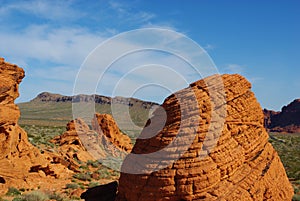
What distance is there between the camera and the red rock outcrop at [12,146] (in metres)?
15.9

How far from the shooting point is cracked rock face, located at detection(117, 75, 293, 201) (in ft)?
31.1

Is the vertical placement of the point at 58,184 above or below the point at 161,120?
below

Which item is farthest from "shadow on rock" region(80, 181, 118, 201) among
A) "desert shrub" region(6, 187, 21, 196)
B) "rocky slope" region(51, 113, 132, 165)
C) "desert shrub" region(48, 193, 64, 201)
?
"rocky slope" region(51, 113, 132, 165)

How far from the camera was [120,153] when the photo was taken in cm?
3453

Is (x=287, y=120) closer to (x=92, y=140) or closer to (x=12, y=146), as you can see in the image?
(x=92, y=140)

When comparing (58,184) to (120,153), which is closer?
(58,184)

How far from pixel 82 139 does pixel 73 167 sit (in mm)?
8883

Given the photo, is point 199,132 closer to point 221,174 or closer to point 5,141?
point 221,174

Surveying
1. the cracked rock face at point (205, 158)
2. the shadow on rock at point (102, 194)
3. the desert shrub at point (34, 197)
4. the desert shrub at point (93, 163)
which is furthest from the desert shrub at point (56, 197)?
the desert shrub at point (93, 163)

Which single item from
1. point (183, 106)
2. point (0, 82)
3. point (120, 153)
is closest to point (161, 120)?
point (183, 106)

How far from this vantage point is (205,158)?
31.8ft

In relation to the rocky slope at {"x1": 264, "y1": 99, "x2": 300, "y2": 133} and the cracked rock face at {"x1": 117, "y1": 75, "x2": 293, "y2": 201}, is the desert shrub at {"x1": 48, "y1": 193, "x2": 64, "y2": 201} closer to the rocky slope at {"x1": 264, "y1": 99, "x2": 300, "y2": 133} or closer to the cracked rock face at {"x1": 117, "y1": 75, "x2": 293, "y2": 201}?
the cracked rock face at {"x1": 117, "y1": 75, "x2": 293, "y2": 201}

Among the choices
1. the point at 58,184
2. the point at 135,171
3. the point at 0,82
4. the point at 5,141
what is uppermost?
the point at 0,82

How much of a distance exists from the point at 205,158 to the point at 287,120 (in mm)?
133133
